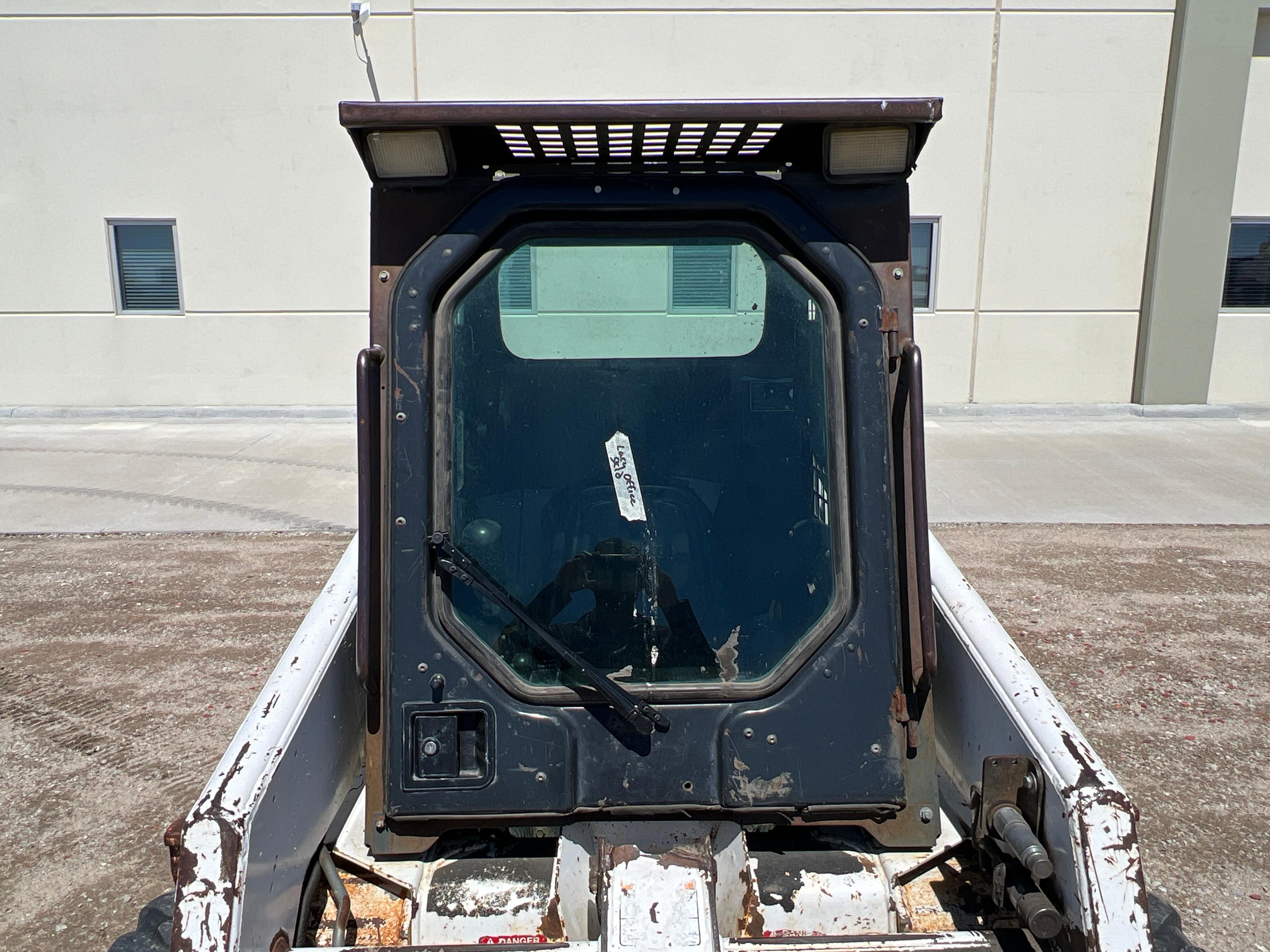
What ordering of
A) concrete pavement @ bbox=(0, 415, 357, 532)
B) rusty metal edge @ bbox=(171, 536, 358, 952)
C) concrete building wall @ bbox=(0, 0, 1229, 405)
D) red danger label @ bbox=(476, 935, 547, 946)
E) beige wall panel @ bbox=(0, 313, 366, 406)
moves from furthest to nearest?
beige wall panel @ bbox=(0, 313, 366, 406) < concrete building wall @ bbox=(0, 0, 1229, 405) < concrete pavement @ bbox=(0, 415, 357, 532) < red danger label @ bbox=(476, 935, 547, 946) < rusty metal edge @ bbox=(171, 536, 358, 952)

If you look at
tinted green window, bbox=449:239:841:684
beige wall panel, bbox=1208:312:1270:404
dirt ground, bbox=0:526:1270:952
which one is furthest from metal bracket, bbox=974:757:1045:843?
beige wall panel, bbox=1208:312:1270:404

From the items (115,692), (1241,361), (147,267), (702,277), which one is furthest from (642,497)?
(1241,361)

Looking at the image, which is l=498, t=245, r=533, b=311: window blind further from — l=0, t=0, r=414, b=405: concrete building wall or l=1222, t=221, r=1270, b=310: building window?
l=1222, t=221, r=1270, b=310: building window

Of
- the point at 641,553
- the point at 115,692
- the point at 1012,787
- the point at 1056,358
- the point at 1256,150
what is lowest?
the point at 115,692

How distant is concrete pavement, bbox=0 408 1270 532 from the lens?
7.89 meters

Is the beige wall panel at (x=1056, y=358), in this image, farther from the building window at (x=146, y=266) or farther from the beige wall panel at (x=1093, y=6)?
the building window at (x=146, y=266)

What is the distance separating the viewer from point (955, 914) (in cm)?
188

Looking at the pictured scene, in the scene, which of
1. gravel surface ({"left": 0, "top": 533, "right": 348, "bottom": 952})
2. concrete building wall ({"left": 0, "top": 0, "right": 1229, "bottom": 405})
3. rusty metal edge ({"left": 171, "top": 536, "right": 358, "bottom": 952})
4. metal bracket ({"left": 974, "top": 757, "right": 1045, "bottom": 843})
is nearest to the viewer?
rusty metal edge ({"left": 171, "top": 536, "right": 358, "bottom": 952})

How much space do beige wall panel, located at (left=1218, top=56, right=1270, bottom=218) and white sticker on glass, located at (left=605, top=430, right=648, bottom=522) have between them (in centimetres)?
1251

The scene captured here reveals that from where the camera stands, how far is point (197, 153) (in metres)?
11.3

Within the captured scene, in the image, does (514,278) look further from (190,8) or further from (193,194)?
(190,8)

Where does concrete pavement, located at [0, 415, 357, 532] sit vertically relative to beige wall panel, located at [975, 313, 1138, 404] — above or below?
below

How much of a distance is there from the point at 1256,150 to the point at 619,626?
42.4 feet

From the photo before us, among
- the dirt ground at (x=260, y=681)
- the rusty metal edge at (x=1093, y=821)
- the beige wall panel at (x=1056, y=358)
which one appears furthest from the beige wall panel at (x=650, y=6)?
the rusty metal edge at (x=1093, y=821)
